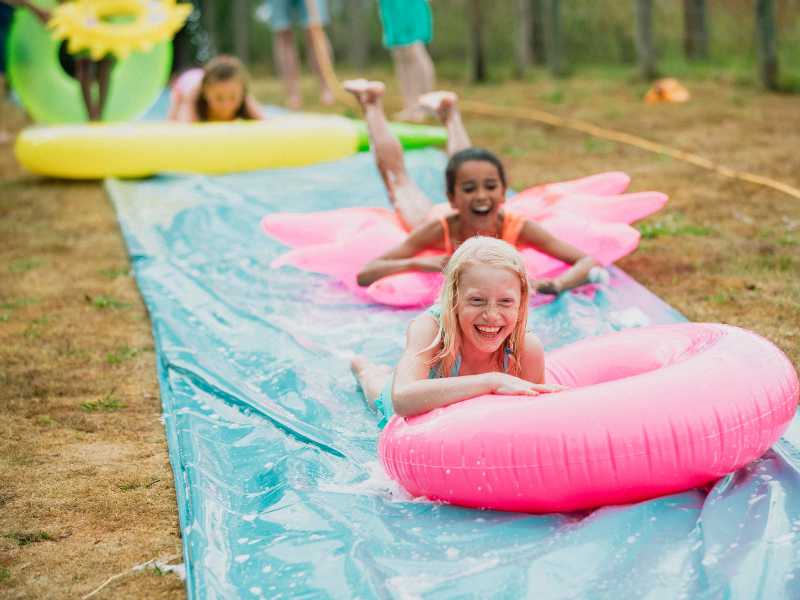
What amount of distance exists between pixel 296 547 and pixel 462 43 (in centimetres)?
1075

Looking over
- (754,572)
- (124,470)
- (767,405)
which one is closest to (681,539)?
(754,572)

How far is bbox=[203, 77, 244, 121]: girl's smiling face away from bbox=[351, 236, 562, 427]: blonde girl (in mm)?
4662

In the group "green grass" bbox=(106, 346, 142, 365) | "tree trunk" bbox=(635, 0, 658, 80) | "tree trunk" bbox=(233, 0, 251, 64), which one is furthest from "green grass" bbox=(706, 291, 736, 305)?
"tree trunk" bbox=(233, 0, 251, 64)

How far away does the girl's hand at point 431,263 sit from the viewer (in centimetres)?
399

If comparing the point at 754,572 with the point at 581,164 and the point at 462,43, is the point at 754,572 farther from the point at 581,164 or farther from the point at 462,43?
the point at 462,43

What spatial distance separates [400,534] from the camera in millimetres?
2350

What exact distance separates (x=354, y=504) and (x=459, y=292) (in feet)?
1.89

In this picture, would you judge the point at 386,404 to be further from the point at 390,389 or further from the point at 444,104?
the point at 444,104

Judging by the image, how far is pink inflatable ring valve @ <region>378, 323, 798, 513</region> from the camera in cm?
228

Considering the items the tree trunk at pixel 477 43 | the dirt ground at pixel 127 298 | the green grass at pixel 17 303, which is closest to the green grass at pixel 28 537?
the dirt ground at pixel 127 298

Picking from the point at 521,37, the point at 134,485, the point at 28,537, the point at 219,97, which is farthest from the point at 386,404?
the point at 521,37

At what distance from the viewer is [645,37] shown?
8.93 m

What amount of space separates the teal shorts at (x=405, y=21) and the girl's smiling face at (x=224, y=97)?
1066 mm

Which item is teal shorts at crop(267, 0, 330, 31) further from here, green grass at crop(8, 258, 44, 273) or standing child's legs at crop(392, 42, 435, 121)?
green grass at crop(8, 258, 44, 273)
